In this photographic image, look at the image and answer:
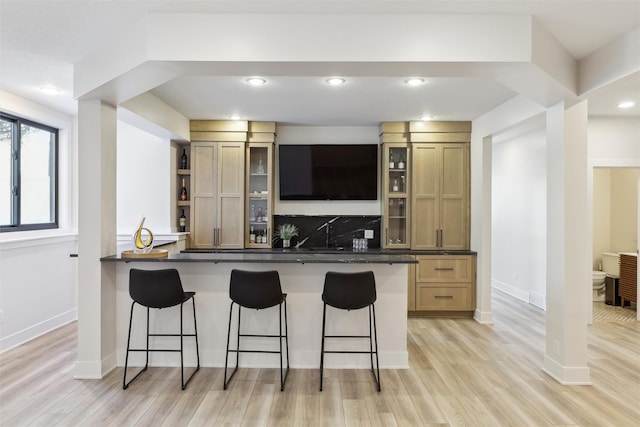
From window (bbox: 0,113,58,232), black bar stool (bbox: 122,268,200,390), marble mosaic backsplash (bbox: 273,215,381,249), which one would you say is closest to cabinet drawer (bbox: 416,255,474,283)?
marble mosaic backsplash (bbox: 273,215,381,249)

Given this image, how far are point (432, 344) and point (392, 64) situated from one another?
2910mm

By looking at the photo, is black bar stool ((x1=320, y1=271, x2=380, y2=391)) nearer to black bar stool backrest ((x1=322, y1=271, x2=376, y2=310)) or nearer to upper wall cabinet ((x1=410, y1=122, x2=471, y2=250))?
black bar stool backrest ((x1=322, y1=271, x2=376, y2=310))

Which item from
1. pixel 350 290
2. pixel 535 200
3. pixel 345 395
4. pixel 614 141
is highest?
pixel 614 141

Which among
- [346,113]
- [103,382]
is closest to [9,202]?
[103,382]

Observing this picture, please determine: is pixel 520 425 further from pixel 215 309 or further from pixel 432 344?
pixel 215 309

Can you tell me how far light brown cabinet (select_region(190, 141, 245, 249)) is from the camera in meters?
5.27

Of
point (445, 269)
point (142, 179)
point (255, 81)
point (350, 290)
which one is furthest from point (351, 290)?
point (142, 179)

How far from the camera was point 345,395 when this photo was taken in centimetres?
289

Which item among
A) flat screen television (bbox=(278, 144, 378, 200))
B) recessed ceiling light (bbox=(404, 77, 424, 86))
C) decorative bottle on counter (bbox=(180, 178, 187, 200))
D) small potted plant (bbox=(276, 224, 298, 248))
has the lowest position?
small potted plant (bbox=(276, 224, 298, 248))

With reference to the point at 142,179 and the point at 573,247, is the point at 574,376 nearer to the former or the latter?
the point at 573,247

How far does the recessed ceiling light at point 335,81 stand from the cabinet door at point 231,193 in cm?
206

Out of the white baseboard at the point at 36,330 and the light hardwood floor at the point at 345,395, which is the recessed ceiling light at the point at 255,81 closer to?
the light hardwood floor at the point at 345,395

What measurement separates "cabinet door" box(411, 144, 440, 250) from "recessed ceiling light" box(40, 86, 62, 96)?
4153 mm

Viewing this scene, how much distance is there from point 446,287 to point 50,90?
505cm
